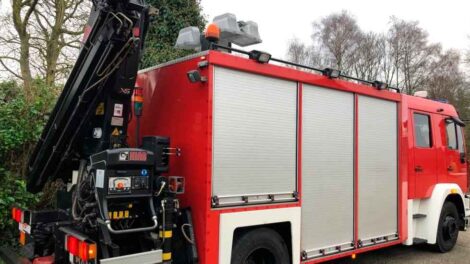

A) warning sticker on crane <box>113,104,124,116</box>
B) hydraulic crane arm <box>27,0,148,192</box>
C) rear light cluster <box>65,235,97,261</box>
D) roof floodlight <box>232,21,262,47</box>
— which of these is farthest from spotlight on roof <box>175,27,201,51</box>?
rear light cluster <box>65,235,97,261</box>

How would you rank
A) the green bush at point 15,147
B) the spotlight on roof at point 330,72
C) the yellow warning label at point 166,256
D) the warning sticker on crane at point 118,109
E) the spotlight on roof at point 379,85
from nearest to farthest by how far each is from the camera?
the yellow warning label at point 166,256 → the warning sticker on crane at point 118,109 → the spotlight on roof at point 330,72 → the green bush at point 15,147 → the spotlight on roof at point 379,85

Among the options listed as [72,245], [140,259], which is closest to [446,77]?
[140,259]

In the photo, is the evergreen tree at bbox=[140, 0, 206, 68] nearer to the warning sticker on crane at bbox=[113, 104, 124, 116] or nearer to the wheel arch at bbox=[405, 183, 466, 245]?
the warning sticker on crane at bbox=[113, 104, 124, 116]

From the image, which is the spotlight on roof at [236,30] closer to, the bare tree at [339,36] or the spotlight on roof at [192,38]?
the spotlight on roof at [192,38]

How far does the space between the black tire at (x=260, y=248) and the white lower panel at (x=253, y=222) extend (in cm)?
11

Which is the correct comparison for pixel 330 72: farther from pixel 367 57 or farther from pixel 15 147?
pixel 367 57

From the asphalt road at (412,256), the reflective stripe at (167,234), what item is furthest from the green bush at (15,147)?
the asphalt road at (412,256)

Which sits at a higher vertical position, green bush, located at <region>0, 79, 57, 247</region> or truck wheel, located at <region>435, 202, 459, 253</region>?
green bush, located at <region>0, 79, 57, 247</region>

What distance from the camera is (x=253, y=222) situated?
4.34 meters

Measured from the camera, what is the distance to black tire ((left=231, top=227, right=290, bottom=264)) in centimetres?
427

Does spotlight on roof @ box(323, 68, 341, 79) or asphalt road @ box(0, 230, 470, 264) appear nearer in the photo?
spotlight on roof @ box(323, 68, 341, 79)

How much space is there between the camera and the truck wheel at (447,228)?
7328mm

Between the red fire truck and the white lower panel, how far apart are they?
0.04 feet

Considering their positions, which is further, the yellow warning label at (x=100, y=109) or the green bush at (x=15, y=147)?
the green bush at (x=15, y=147)
